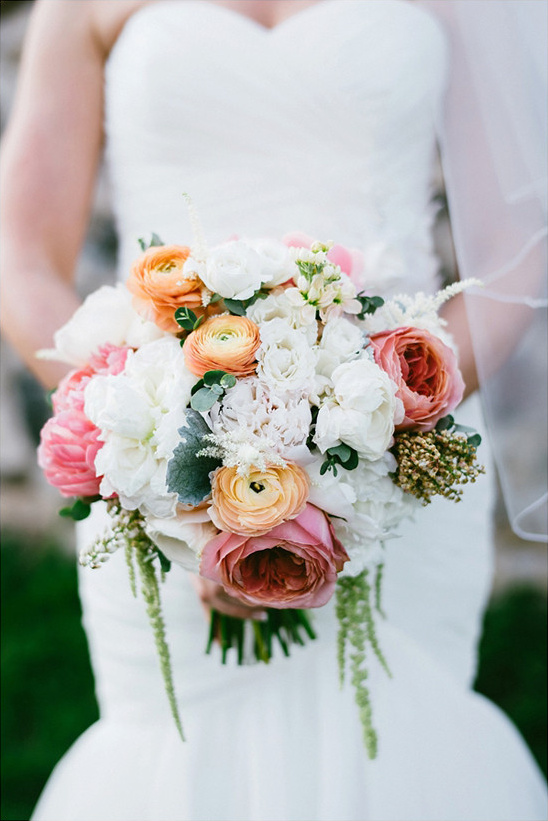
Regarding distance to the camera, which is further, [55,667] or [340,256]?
[55,667]

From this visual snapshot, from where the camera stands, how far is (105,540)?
114 cm

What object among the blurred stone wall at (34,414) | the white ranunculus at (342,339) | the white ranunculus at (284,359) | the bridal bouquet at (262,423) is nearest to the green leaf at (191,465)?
the bridal bouquet at (262,423)

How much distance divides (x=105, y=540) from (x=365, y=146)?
1.04 m

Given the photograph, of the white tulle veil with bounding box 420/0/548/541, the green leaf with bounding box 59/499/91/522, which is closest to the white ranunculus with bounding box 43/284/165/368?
the green leaf with bounding box 59/499/91/522

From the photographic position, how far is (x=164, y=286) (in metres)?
1.12

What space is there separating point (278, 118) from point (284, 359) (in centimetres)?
82

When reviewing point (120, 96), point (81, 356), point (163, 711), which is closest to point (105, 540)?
point (81, 356)

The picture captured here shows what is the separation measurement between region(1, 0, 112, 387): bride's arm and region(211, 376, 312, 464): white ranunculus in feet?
2.17

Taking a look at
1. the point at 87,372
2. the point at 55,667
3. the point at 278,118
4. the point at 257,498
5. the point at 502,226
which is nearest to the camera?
the point at 257,498

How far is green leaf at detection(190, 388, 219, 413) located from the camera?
1.04m

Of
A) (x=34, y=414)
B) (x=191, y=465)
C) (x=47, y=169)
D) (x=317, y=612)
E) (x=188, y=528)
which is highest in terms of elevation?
(x=47, y=169)

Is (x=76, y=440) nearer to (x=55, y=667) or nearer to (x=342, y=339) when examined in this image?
(x=342, y=339)

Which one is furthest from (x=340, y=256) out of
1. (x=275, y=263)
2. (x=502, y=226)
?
(x=502, y=226)

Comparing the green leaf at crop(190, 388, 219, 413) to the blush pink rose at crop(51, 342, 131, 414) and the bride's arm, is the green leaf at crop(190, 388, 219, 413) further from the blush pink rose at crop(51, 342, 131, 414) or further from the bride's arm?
the bride's arm
